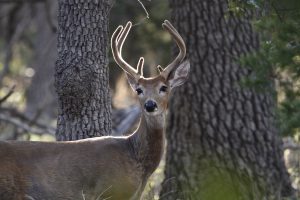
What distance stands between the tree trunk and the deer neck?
21.9 inches

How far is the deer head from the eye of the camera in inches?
349

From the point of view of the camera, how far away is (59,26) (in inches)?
361

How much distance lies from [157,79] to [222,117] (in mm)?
2568

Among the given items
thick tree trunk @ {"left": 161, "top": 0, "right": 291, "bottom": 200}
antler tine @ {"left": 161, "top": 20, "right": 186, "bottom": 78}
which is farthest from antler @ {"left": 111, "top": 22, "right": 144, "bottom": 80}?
thick tree trunk @ {"left": 161, "top": 0, "right": 291, "bottom": 200}

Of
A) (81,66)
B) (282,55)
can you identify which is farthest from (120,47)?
(282,55)

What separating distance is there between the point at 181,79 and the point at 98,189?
1573 millimetres

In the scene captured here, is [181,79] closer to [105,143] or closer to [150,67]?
[105,143]

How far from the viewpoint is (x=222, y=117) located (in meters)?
11.4

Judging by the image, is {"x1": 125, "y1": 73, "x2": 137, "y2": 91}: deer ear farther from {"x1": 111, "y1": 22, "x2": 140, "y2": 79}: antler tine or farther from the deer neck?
the deer neck

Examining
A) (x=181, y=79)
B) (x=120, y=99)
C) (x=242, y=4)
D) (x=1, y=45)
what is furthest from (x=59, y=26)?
(x=1, y=45)

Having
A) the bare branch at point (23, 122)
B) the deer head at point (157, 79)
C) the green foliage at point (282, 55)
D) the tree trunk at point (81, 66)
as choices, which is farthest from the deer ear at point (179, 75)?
the bare branch at point (23, 122)

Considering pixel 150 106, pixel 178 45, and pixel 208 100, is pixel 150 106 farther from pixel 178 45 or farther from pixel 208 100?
pixel 208 100

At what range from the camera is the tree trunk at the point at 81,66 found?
900 cm

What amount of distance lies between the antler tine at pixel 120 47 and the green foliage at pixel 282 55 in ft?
4.01
